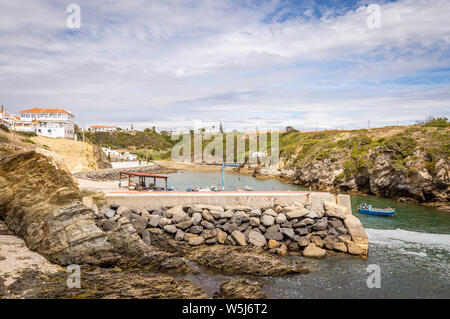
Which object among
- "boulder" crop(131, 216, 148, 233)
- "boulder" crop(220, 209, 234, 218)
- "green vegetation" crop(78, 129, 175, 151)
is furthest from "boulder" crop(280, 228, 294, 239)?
"green vegetation" crop(78, 129, 175, 151)

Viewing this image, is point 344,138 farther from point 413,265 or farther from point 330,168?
point 413,265

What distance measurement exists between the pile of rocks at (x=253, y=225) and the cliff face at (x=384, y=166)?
26.5 m

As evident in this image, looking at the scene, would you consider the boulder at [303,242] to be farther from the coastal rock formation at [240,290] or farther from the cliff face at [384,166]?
the cliff face at [384,166]

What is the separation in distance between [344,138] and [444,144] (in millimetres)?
24079

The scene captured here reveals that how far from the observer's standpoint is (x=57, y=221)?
16625mm

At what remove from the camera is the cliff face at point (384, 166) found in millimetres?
42969

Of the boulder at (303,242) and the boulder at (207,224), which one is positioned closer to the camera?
the boulder at (303,242)

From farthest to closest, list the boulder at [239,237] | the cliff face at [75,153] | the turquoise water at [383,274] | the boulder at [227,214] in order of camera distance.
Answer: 1. the cliff face at [75,153]
2. the boulder at [227,214]
3. the boulder at [239,237]
4. the turquoise water at [383,274]

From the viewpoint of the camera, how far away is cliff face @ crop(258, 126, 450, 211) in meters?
43.0

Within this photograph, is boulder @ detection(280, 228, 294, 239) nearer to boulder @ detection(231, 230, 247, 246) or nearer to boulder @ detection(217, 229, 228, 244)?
boulder @ detection(231, 230, 247, 246)

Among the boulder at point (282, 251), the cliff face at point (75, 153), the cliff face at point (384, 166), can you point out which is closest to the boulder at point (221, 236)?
the boulder at point (282, 251)

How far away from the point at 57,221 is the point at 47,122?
8476cm

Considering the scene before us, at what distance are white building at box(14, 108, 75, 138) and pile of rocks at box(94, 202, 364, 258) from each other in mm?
75512
